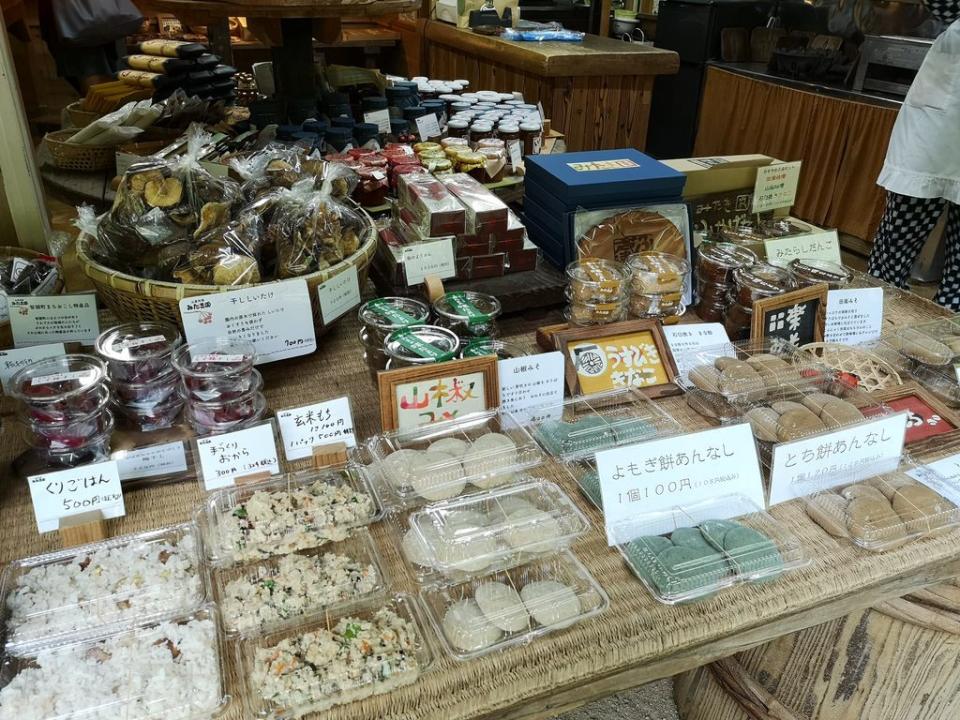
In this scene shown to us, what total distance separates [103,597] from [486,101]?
2.35 meters

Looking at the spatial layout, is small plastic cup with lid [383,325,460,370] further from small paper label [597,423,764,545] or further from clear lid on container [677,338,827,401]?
clear lid on container [677,338,827,401]

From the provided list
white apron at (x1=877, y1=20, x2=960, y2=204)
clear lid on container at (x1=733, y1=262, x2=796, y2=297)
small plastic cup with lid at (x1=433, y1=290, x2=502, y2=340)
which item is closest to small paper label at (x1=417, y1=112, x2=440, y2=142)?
small plastic cup with lid at (x1=433, y1=290, x2=502, y2=340)

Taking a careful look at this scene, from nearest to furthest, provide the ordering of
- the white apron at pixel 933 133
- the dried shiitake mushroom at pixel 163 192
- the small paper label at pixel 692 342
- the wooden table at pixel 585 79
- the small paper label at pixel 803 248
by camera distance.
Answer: the dried shiitake mushroom at pixel 163 192 < the small paper label at pixel 692 342 < the small paper label at pixel 803 248 < the white apron at pixel 933 133 < the wooden table at pixel 585 79

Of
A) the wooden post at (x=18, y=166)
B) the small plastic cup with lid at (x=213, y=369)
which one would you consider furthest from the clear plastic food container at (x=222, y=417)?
the wooden post at (x=18, y=166)

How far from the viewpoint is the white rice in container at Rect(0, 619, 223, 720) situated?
771mm

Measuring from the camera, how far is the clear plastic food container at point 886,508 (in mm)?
1059

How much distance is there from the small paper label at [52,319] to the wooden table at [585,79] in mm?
3104

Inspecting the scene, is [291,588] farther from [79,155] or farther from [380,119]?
[380,119]

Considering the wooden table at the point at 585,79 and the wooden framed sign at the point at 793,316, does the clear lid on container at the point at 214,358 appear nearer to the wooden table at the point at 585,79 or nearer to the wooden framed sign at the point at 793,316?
the wooden framed sign at the point at 793,316

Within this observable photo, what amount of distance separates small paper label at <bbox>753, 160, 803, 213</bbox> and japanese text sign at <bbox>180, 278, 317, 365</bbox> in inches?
52.3

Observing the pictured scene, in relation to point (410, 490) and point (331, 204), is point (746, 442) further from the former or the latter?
point (331, 204)

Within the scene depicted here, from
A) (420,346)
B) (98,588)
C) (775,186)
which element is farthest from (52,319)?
(775,186)

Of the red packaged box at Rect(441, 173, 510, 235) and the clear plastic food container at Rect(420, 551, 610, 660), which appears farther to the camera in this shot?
the red packaged box at Rect(441, 173, 510, 235)

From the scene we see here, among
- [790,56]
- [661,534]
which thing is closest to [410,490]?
[661,534]
